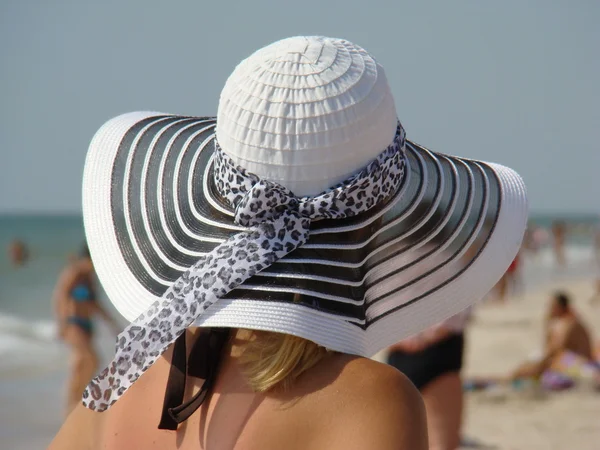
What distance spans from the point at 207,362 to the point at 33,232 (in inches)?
2044

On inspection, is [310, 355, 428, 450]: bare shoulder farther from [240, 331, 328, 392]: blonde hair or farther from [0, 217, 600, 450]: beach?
[0, 217, 600, 450]: beach

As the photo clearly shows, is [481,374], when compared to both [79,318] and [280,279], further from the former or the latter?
[280,279]

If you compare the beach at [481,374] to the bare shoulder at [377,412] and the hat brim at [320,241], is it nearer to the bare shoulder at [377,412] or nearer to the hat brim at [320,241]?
the hat brim at [320,241]

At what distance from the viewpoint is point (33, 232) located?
50.4 metres

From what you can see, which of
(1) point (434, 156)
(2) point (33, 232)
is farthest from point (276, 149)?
(2) point (33, 232)

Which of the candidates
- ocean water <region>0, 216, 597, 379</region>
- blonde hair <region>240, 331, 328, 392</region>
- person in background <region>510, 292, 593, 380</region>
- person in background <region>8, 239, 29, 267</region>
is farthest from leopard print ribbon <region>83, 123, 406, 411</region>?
person in background <region>8, 239, 29, 267</region>

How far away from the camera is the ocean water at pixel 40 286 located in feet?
35.7

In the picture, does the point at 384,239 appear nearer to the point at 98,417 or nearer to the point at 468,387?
the point at 98,417

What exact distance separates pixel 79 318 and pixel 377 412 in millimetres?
6865

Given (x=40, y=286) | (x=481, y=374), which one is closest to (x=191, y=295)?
(x=481, y=374)

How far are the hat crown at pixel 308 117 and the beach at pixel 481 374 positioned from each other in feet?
16.0

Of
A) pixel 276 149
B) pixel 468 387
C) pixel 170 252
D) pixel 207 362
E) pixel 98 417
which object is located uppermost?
pixel 276 149

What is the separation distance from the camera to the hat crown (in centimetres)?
132

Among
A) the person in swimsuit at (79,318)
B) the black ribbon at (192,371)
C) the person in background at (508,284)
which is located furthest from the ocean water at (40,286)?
the black ribbon at (192,371)
